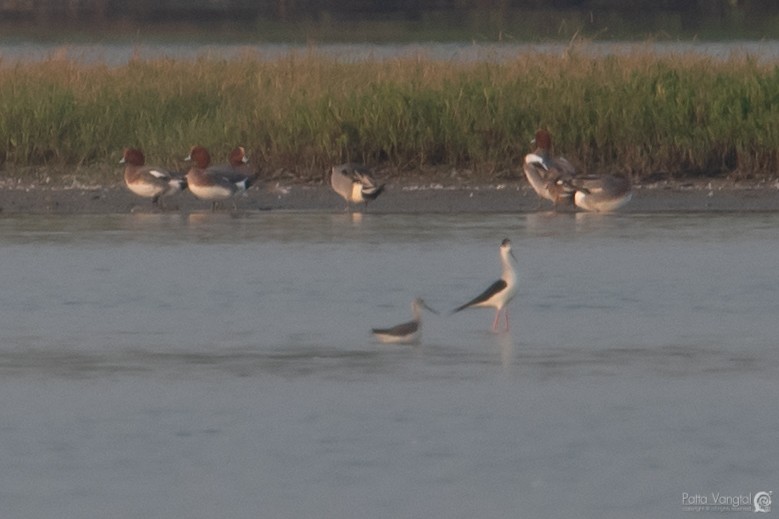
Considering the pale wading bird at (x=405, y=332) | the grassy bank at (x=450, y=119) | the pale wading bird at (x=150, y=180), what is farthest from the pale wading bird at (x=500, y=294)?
the grassy bank at (x=450, y=119)

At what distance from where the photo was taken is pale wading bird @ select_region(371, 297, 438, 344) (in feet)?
31.8

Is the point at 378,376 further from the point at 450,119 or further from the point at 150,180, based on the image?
the point at 450,119

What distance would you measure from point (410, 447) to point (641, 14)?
3991 centimetres

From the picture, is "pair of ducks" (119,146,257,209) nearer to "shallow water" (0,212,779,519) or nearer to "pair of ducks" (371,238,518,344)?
"shallow water" (0,212,779,519)

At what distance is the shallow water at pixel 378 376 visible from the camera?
6.89 m

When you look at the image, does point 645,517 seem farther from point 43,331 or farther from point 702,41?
point 702,41

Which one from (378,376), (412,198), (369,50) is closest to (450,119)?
(412,198)

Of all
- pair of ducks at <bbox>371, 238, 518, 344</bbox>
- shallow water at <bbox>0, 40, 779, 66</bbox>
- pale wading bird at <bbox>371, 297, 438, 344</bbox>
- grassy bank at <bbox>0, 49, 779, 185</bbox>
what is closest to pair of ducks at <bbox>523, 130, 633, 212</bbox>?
grassy bank at <bbox>0, 49, 779, 185</bbox>

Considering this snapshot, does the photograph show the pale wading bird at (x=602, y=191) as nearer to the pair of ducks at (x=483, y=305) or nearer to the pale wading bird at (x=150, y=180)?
the pale wading bird at (x=150, y=180)

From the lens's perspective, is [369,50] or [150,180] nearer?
[150,180]

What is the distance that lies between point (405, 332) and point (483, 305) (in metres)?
0.71

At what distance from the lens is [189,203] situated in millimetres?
16406

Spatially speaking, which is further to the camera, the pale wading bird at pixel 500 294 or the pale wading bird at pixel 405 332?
the pale wading bird at pixel 500 294

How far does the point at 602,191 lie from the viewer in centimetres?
1497
